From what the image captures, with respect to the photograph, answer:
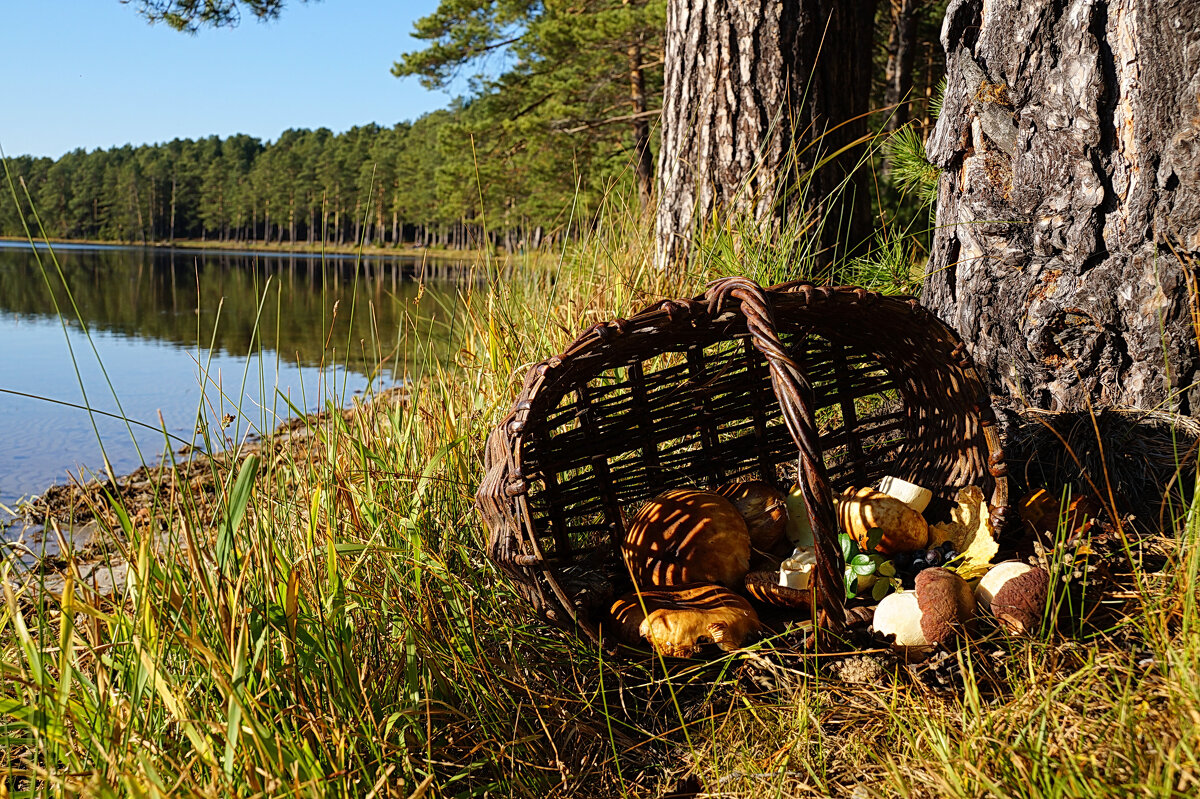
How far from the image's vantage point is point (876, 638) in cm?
129

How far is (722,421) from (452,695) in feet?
2.79

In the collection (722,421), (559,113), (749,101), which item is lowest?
(722,421)

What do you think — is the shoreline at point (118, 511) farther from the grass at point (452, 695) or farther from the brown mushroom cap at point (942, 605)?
the brown mushroom cap at point (942, 605)

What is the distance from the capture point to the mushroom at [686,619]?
51.7 inches

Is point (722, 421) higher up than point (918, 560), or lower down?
higher up

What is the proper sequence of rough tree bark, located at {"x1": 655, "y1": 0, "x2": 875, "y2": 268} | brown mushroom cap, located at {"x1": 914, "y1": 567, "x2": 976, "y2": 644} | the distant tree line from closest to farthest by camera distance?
brown mushroom cap, located at {"x1": 914, "y1": 567, "x2": 976, "y2": 644} → rough tree bark, located at {"x1": 655, "y1": 0, "x2": 875, "y2": 268} → the distant tree line

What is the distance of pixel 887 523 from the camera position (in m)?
1.56

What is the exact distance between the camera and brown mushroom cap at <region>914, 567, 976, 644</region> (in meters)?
1.23

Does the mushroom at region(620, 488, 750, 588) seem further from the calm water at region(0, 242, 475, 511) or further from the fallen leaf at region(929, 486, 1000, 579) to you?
the calm water at region(0, 242, 475, 511)

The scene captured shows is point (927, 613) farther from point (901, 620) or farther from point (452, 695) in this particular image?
point (452, 695)

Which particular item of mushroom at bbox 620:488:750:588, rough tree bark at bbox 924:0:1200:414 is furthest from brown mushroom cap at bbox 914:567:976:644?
rough tree bark at bbox 924:0:1200:414

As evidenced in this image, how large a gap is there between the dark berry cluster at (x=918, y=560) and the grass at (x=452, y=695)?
232 mm

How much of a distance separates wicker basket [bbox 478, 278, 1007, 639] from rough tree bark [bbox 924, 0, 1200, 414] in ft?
0.99

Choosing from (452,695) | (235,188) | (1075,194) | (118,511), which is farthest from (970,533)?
(235,188)
